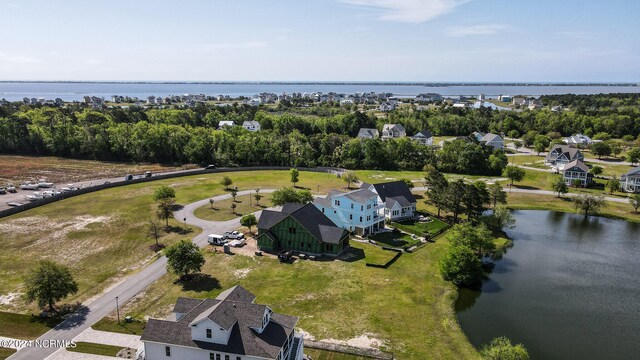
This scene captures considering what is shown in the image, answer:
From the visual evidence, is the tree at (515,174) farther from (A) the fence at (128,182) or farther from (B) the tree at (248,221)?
(B) the tree at (248,221)

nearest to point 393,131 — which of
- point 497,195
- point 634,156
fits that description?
point 634,156

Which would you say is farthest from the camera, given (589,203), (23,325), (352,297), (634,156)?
(634,156)

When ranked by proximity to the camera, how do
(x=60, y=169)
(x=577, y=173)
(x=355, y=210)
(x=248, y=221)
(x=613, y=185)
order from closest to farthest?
(x=248, y=221) < (x=355, y=210) < (x=613, y=185) < (x=577, y=173) < (x=60, y=169)

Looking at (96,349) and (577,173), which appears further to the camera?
(577,173)

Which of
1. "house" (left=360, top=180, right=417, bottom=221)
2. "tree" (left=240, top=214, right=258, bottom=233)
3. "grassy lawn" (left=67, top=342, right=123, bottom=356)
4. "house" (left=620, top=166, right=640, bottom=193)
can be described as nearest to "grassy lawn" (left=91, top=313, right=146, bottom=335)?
"grassy lawn" (left=67, top=342, right=123, bottom=356)

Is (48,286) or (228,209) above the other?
(48,286)

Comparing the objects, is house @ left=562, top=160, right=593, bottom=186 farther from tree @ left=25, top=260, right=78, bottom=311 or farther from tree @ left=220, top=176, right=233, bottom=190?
tree @ left=25, top=260, right=78, bottom=311

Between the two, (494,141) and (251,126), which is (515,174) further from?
(251,126)
